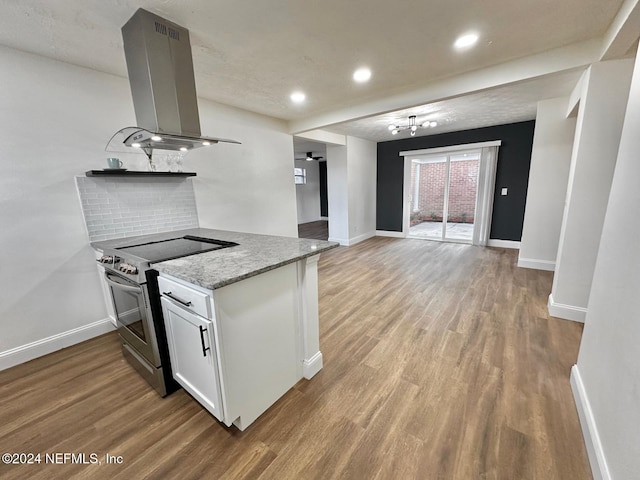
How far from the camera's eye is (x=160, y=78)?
1659 millimetres

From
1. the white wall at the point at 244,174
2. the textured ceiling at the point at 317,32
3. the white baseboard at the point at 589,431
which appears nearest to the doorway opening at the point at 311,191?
the white wall at the point at 244,174

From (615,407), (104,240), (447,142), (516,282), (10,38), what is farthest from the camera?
(447,142)

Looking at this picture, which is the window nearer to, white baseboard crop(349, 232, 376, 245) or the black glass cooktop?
white baseboard crop(349, 232, 376, 245)

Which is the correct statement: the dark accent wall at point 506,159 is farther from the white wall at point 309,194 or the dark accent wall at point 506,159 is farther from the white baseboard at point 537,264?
the white wall at point 309,194

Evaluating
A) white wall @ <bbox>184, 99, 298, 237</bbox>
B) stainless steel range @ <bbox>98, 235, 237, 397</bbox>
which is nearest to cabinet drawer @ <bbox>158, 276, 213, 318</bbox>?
stainless steel range @ <bbox>98, 235, 237, 397</bbox>

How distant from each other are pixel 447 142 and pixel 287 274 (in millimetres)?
5435

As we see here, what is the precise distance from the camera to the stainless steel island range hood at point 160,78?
1609 mm

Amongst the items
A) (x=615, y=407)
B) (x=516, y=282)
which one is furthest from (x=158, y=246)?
(x=516, y=282)

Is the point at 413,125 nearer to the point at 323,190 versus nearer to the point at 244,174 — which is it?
the point at 244,174

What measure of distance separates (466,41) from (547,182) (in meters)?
2.99

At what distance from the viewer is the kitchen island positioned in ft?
4.18

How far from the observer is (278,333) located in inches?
62.7

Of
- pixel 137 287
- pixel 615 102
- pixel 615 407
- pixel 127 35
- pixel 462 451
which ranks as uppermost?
pixel 127 35

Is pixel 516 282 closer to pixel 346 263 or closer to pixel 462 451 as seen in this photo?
pixel 346 263
